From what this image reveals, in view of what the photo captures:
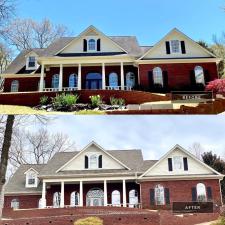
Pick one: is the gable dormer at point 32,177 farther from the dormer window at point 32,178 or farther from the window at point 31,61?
the window at point 31,61

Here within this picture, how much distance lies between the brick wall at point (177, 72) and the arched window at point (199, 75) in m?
0.13

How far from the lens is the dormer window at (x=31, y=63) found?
30.8 ft

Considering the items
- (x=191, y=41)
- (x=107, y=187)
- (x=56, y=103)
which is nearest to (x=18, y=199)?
(x=107, y=187)

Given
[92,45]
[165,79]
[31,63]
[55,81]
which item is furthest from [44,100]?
[92,45]

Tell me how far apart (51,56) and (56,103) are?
2.90 meters

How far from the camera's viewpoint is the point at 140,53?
1041 centimetres

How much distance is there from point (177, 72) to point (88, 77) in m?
2.13

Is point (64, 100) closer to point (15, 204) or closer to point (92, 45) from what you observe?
point (15, 204)

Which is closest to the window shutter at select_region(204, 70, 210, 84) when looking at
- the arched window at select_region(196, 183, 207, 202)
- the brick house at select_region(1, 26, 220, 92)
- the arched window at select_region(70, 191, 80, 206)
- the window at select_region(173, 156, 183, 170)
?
the brick house at select_region(1, 26, 220, 92)

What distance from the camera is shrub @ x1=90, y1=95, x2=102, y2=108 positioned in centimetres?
728

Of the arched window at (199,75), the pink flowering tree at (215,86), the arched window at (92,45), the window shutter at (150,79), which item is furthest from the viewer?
the arched window at (92,45)

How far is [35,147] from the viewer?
5.32 metres

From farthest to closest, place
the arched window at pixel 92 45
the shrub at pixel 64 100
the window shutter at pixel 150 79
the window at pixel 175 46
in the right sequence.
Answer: the arched window at pixel 92 45
the window at pixel 175 46
the window shutter at pixel 150 79
the shrub at pixel 64 100

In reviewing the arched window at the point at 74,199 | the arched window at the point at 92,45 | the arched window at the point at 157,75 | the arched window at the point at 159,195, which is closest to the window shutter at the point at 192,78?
the arched window at the point at 157,75
